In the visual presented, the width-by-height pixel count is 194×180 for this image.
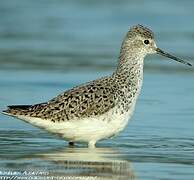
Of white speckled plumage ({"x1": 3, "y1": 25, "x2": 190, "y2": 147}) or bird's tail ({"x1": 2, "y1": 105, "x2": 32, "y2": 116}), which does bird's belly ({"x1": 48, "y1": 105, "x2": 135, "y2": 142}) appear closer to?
white speckled plumage ({"x1": 3, "y1": 25, "x2": 190, "y2": 147})

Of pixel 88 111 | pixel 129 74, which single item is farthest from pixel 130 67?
pixel 88 111

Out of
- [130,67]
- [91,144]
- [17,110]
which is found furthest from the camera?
[130,67]

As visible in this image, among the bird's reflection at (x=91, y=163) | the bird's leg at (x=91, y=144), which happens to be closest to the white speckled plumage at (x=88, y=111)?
the bird's leg at (x=91, y=144)

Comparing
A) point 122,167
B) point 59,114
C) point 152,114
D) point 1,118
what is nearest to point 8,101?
point 1,118

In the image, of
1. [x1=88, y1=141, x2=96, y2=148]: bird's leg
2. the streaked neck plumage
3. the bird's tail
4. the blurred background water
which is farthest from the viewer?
the streaked neck plumage

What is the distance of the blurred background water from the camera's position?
11320mm

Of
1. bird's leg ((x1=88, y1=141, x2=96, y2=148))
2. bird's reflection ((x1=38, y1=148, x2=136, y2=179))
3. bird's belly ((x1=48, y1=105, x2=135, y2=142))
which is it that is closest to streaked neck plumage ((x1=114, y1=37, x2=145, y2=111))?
bird's belly ((x1=48, y1=105, x2=135, y2=142))

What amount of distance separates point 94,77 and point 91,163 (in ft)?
22.2

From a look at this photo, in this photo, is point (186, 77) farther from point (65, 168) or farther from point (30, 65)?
point (65, 168)

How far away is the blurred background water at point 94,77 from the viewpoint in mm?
11320

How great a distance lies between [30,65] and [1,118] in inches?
194

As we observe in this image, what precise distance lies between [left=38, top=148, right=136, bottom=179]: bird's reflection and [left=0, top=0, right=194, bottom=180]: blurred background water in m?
0.01

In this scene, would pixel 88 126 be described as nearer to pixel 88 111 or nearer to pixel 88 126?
pixel 88 126

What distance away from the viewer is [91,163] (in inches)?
448
